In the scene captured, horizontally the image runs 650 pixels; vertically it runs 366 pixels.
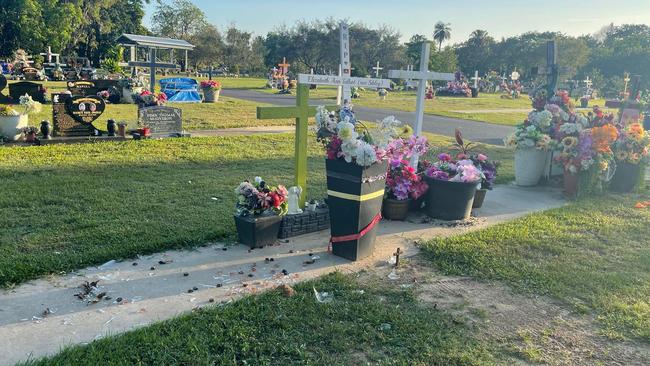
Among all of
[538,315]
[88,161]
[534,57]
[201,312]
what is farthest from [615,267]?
[534,57]

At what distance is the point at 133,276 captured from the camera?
4.32 metres

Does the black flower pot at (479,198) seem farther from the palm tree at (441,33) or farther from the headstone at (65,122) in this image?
the palm tree at (441,33)

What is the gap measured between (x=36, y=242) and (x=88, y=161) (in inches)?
166

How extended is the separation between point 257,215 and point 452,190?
7.97 feet

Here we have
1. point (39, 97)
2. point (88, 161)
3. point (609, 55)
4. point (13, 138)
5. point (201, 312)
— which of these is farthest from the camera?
point (609, 55)

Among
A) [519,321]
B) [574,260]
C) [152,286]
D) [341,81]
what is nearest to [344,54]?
[341,81]

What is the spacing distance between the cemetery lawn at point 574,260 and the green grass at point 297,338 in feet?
3.62

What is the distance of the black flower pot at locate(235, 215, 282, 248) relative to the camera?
16.6 ft

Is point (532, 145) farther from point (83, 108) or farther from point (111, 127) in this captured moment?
point (83, 108)

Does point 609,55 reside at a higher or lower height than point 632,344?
higher

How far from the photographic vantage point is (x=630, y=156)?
8.29 m

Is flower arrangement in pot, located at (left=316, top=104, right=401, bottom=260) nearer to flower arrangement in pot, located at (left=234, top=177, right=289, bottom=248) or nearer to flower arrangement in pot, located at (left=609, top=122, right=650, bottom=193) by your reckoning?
flower arrangement in pot, located at (left=234, top=177, right=289, bottom=248)

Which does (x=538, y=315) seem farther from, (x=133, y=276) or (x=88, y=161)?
(x=88, y=161)

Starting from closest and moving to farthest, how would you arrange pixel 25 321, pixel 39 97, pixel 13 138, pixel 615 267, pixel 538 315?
pixel 25 321 < pixel 538 315 < pixel 615 267 < pixel 13 138 < pixel 39 97
